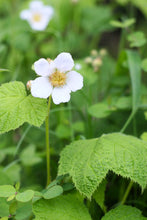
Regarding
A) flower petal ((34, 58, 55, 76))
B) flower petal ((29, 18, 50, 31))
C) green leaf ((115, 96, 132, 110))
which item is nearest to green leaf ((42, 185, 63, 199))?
flower petal ((34, 58, 55, 76))

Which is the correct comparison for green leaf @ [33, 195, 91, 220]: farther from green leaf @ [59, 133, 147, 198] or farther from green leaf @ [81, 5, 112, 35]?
green leaf @ [81, 5, 112, 35]

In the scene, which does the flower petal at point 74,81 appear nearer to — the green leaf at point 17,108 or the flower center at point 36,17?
the green leaf at point 17,108

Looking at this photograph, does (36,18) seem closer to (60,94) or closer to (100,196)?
(60,94)

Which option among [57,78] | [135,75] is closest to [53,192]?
[57,78]

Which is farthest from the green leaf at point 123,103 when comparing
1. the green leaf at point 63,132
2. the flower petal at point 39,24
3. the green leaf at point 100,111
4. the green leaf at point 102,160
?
the flower petal at point 39,24

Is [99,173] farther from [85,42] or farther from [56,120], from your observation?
[85,42]

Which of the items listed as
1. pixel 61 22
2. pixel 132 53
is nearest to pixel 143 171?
pixel 132 53
